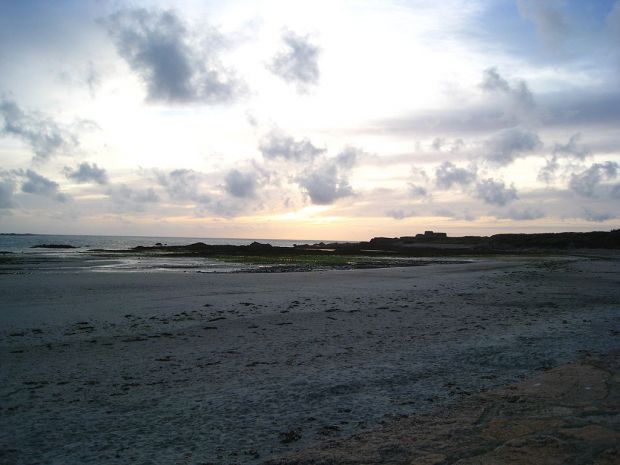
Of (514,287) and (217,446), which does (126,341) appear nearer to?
(217,446)

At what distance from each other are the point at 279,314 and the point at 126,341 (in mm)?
4990

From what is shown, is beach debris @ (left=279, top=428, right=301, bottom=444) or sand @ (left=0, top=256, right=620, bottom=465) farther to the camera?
sand @ (left=0, top=256, right=620, bottom=465)

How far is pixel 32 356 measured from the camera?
30.8ft

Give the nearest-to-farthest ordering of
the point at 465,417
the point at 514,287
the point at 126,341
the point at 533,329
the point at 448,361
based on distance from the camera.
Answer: the point at 465,417
the point at 448,361
the point at 126,341
the point at 533,329
the point at 514,287

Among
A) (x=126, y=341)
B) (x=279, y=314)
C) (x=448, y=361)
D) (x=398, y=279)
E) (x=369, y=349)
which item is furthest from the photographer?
(x=398, y=279)

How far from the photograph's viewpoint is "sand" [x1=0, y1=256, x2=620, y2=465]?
5.57 m

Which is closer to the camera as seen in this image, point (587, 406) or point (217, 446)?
point (217, 446)

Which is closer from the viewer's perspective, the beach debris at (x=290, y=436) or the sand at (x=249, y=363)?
the beach debris at (x=290, y=436)

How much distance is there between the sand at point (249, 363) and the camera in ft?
18.3

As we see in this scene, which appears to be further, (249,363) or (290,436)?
(249,363)

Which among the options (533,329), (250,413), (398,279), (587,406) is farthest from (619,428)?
(398,279)

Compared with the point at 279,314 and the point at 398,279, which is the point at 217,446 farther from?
the point at 398,279

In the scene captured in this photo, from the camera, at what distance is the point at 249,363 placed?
8875 millimetres

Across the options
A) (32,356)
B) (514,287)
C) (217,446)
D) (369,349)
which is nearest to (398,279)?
(514,287)
